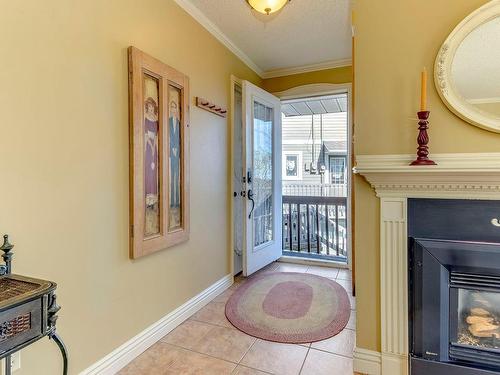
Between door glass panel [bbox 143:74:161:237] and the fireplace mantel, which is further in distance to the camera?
door glass panel [bbox 143:74:161:237]

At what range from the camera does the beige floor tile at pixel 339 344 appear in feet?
6.23

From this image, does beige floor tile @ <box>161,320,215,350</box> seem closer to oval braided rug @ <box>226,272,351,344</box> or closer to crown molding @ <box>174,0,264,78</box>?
oval braided rug @ <box>226,272,351,344</box>

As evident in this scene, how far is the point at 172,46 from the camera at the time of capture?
2.19 m

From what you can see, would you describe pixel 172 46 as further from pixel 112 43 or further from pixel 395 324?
pixel 395 324

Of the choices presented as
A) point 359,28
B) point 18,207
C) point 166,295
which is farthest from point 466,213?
point 18,207

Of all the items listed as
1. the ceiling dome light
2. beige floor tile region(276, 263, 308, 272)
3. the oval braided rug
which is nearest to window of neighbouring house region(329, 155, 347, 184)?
beige floor tile region(276, 263, 308, 272)

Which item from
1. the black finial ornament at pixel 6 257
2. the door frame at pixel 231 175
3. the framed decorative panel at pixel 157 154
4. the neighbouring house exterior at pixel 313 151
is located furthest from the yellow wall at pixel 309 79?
the black finial ornament at pixel 6 257

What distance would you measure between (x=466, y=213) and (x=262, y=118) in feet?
7.87

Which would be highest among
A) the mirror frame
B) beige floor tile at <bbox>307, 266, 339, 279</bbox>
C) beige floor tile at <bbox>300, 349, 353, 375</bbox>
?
the mirror frame

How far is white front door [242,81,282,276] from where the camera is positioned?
122 inches

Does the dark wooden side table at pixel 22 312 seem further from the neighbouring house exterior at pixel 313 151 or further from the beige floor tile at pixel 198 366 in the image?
the neighbouring house exterior at pixel 313 151

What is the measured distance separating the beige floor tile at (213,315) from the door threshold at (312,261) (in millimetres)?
1520

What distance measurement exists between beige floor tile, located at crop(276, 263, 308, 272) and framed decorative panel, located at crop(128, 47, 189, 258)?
5.58 feet

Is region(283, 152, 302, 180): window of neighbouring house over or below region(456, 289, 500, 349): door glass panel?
over
